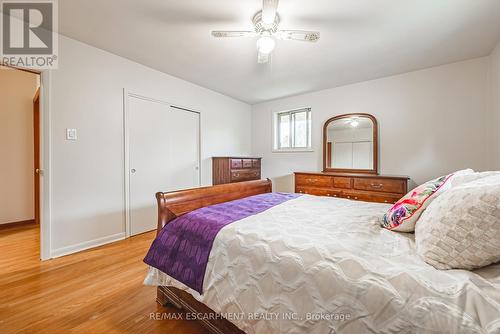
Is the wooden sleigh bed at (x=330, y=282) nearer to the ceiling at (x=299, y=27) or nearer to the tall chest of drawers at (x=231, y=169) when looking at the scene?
the ceiling at (x=299, y=27)

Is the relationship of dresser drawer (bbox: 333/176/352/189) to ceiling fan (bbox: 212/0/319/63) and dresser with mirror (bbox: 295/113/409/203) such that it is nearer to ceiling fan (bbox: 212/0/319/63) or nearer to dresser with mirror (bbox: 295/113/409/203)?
dresser with mirror (bbox: 295/113/409/203)

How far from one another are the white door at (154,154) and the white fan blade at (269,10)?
2114mm

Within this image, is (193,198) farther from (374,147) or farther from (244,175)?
(374,147)

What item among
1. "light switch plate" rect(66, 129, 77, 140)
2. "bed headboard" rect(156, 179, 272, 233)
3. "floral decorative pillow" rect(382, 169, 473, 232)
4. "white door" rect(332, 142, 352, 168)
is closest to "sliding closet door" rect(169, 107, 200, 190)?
"light switch plate" rect(66, 129, 77, 140)

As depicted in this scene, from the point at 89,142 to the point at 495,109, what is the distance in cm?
475

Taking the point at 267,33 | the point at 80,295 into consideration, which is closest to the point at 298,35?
the point at 267,33

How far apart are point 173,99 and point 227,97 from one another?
4.29 ft

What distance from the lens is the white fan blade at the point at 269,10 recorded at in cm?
150

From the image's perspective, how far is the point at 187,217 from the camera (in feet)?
4.58

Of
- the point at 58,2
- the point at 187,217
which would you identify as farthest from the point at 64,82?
the point at 187,217

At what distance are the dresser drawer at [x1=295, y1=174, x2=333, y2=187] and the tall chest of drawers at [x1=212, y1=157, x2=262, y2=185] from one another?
1037 mm

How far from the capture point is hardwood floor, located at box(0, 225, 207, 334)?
1.34 m

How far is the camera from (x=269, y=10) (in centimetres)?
159

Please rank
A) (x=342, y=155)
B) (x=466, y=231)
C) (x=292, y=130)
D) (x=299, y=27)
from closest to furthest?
(x=466, y=231) < (x=299, y=27) < (x=342, y=155) < (x=292, y=130)
